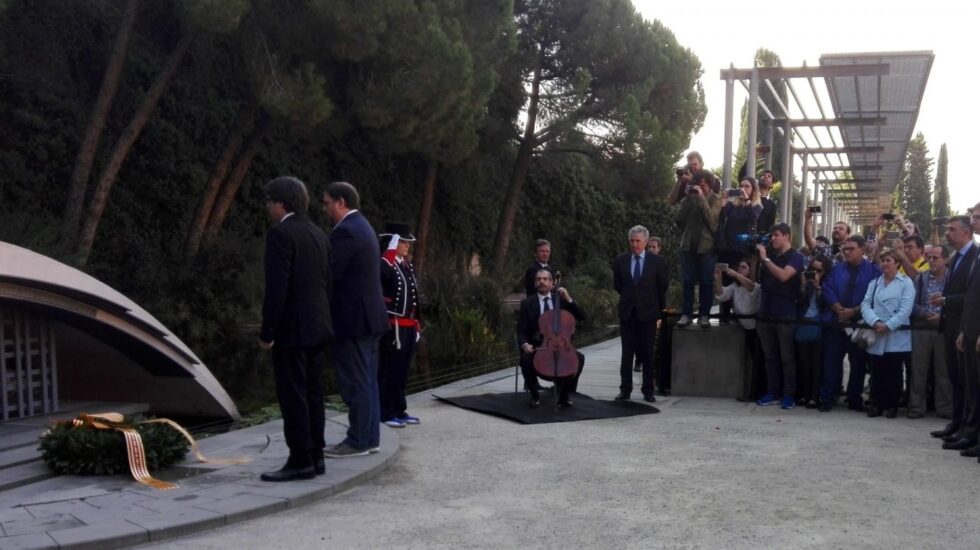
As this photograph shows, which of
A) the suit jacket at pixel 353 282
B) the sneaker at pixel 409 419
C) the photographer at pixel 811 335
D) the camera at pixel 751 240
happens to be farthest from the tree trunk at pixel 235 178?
the suit jacket at pixel 353 282

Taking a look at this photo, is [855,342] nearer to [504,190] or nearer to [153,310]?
[153,310]

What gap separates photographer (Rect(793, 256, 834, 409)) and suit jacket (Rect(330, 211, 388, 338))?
15.5 feet

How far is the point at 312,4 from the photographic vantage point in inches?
595

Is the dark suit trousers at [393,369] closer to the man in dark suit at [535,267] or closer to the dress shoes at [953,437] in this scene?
the man in dark suit at [535,267]

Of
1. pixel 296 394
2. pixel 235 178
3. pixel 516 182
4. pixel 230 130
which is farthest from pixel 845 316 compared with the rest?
pixel 516 182

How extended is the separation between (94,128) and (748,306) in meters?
→ 9.91

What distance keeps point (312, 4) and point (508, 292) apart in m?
9.01

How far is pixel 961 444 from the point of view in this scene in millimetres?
7289

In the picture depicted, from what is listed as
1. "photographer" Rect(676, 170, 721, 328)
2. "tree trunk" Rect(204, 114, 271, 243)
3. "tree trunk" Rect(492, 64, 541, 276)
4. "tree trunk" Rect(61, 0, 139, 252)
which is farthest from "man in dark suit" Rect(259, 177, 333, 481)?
"tree trunk" Rect(492, 64, 541, 276)

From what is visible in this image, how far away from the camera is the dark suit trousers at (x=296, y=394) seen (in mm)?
5867

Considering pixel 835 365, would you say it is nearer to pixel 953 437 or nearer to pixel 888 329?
pixel 888 329

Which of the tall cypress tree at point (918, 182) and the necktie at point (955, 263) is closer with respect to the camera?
the necktie at point (955, 263)

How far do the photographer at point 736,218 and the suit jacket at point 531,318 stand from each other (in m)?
1.94

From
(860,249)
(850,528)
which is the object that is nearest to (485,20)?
(860,249)
